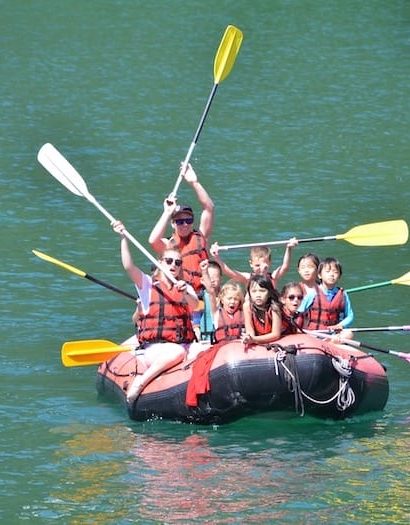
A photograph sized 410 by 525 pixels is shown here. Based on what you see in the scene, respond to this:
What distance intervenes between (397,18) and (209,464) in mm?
22746

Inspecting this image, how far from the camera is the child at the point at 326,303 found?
1202cm

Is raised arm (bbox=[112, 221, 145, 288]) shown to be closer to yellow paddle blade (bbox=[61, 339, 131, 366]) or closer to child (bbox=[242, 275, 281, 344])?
yellow paddle blade (bbox=[61, 339, 131, 366])

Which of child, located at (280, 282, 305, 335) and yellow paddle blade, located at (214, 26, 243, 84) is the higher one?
yellow paddle blade, located at (214, 26, 243, 84)

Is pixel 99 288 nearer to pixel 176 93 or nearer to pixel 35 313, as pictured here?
pixel 35 313

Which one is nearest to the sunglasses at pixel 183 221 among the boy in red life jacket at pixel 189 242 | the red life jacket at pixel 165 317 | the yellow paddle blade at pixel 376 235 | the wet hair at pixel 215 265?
the boy in red life jacket at pixel 189 242

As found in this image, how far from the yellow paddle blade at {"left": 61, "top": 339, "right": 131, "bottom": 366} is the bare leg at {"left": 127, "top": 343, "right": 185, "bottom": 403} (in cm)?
50

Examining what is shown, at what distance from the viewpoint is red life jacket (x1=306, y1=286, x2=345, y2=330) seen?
12.0 meters

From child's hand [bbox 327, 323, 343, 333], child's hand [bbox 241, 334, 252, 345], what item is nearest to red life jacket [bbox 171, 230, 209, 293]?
child's hand [bbox 327, 323, 343, 333]

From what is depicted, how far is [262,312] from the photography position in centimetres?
1105

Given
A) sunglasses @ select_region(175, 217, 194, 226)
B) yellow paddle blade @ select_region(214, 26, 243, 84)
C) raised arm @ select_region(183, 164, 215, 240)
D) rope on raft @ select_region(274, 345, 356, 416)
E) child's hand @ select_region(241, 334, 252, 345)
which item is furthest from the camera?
yellow paddle blade @ select_region(214, 26, 243, 84)

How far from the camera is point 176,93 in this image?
995 inches

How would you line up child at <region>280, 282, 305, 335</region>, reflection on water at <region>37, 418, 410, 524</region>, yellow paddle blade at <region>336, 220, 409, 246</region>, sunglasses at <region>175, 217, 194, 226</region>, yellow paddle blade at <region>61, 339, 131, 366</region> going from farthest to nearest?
yellow paddle blade at <region>336, 220, 409, 246</region> < sunglasses at <region>175, 217, 194, 226</region> < yellow paddle blade at <region>61, 339, 131, 366</region> < child at <region>280, 282, 305, 335</region> < reflection on water at <region>37, 418, 410, 524</region>

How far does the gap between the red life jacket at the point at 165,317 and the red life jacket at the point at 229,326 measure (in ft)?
0.94

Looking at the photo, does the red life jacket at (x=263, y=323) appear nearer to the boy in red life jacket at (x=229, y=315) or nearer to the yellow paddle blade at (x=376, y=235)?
the boy in red life jacket at (x=229, y=315)
